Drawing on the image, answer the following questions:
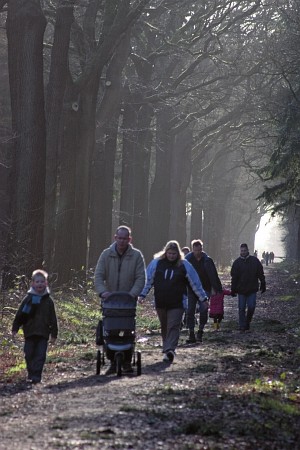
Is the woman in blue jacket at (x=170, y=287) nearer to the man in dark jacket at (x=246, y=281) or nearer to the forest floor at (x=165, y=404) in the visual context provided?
the forest floor at (x=165, y=404)

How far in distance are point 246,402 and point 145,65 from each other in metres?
31.6

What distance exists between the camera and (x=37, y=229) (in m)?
24.2

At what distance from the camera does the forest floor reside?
Result: 848 cm

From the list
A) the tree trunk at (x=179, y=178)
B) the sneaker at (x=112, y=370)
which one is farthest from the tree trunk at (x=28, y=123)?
the tree trunk at (x=179, y=178)

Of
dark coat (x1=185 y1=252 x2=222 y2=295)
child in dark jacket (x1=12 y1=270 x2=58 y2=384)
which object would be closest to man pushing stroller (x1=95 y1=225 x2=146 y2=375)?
A: child in dark jacket (x1=12 y1=270 x2=58 y2=384)

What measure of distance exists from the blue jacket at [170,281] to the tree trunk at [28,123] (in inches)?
346

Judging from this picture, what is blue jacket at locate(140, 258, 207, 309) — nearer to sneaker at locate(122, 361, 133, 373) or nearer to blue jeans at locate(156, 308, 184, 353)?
blue jeans at locate(156, 308, 184, 353)

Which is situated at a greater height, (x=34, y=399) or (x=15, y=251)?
(x=15, y=251)

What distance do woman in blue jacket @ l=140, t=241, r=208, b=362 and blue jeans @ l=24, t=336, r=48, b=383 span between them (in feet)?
8.14

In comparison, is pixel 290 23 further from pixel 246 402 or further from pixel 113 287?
pixel 246 402

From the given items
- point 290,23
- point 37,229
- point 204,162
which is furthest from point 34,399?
point 204,162

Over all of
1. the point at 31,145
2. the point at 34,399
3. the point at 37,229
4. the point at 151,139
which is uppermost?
the point at 151,139

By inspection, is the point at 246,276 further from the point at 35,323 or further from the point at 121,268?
the point at 35,323

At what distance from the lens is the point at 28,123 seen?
24.3 m
